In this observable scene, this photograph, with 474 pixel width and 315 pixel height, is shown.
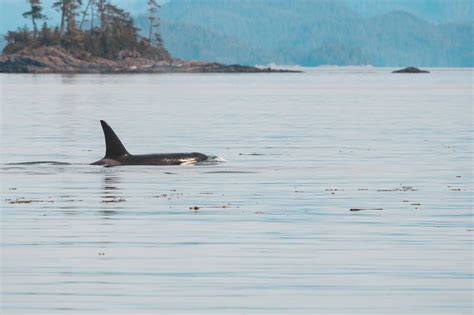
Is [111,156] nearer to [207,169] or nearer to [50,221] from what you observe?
[207,169]

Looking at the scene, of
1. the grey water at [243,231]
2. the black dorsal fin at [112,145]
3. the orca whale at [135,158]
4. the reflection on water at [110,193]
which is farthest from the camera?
the orca whale at [135,158]

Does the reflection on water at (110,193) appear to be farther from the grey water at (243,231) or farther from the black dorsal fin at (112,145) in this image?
the black dorsal fin at (112,145)

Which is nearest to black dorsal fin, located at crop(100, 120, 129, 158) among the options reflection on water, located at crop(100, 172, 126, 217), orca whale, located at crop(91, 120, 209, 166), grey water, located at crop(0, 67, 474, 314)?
orca whale, located at crop(91, 120, 209, 166)

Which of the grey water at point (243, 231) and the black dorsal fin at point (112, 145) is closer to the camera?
the grey water at point (243, 231)

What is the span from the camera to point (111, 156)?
41.0 meters

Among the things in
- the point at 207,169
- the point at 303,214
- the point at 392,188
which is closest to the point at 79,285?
the point at 303,214

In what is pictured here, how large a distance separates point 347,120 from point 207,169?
42.0m

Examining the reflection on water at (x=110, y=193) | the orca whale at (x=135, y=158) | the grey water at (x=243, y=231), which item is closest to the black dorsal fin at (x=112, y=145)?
the orca whale at (x=135, y=158)

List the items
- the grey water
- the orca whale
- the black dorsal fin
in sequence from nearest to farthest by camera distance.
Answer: the grey water, the black dorsal fin, the orca whale

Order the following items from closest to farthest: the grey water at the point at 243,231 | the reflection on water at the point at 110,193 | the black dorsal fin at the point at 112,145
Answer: the grey water at the point at 243,231 < the reflection on water at the point at 110,193 < the black dorsal fin at the point at 112,145

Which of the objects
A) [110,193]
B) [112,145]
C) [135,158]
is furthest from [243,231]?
[135,158]

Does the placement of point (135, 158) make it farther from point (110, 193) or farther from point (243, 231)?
point (243, 231)

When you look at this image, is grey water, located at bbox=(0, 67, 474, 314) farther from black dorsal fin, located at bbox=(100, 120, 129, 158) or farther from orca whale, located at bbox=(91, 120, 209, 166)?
black dorsal fin, located at bbox=(100, 120, 129, 158)

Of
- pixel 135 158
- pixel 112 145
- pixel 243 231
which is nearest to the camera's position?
pixel 243 231
